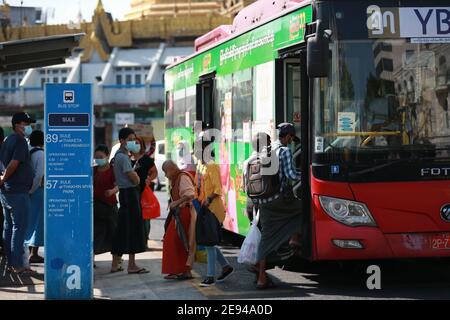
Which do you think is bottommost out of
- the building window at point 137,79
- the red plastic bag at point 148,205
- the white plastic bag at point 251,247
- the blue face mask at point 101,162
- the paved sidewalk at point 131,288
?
the paved sidewalk at point 131,288

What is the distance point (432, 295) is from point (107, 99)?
4637 centimetres

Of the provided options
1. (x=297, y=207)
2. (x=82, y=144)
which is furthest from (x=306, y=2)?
(x=82, y=144)

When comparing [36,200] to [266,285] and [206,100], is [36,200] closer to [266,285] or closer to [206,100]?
[206,100]

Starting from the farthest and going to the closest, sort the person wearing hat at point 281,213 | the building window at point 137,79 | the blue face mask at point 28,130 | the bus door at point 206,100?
the building window at point 137,79 < the bus door at point 206,100 < the blue face mask at point 28,130 < the person wearing hat at point 281,213

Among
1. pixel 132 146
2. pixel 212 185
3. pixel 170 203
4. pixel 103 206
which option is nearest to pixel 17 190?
pixel 103 206

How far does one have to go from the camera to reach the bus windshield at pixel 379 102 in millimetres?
9234

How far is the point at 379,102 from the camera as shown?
9266 millimetres

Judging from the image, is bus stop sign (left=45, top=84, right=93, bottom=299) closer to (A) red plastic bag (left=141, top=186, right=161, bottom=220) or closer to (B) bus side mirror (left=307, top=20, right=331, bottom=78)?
(B) bus side mirror (left=307, top=20, right=331, bottom=78)

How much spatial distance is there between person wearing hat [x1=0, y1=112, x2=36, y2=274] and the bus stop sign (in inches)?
72.2

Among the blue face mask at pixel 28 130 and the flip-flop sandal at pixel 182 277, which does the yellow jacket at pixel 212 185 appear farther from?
the blue face mask at pixel 28 130

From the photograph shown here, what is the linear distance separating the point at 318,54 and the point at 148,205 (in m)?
4.48

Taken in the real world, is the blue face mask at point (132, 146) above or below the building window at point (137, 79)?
below

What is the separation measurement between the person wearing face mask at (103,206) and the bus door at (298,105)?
2516 mm

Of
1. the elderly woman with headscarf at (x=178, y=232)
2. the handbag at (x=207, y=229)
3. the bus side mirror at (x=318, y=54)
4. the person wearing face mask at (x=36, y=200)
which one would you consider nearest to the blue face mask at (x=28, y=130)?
the person wearing face mask at (x=36, y=200)
